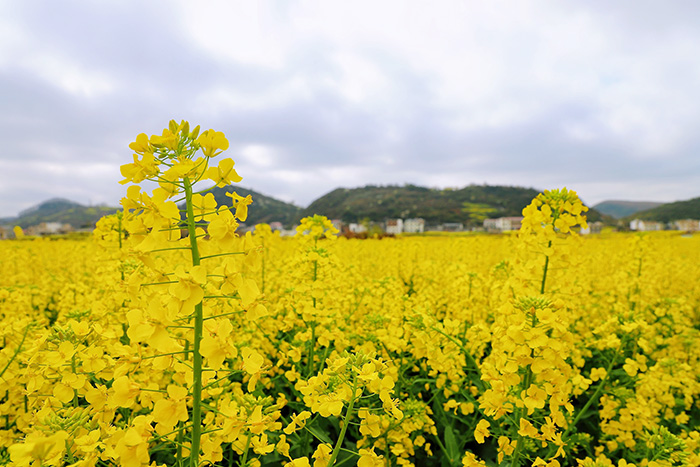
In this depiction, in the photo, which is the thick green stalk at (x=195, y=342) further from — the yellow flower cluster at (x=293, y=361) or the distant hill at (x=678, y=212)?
the distant hill at (x=678, y=212)

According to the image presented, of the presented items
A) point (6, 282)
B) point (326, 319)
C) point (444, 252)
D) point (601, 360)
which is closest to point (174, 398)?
point (326, 319)

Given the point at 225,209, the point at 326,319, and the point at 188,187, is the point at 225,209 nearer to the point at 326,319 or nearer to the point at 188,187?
the point at 188,187

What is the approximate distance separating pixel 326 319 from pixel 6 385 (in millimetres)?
2353

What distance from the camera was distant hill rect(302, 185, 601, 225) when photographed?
3597 inches

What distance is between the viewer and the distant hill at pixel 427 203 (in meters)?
91.4

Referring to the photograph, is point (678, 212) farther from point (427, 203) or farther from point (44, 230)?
point (44, 230)

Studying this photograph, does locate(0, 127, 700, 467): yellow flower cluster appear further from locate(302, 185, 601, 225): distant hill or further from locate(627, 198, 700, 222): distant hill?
locate(627, 198, 700, 222): distant hill

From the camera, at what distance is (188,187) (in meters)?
1.34

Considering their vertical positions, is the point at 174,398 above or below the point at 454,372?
above

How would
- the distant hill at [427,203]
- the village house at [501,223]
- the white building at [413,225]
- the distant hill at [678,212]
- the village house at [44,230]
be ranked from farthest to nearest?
A: the distant hill at [427,203]
the white building at [413,225]
the village house at [501,223]
the distant hill at [678,212]
the village house at [44,230]

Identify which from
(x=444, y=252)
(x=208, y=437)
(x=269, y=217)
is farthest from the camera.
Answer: (x=269, y=217)

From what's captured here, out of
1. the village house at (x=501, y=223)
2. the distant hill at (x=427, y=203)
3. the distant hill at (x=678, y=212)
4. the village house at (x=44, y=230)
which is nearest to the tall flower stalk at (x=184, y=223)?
the village house at (x=44, y=230)

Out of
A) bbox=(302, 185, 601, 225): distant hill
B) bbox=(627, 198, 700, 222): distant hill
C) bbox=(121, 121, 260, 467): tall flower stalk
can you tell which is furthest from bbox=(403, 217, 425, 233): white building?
bbox=(121, 121, 260, 467): tall flower stalk

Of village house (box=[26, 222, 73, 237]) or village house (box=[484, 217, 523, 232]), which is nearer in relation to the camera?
village house (box=[26, 222, 73, 237])
